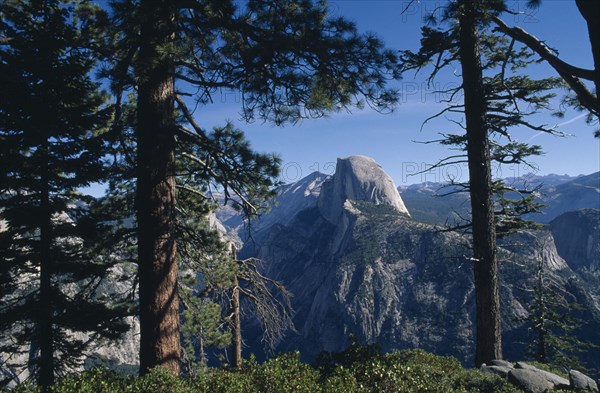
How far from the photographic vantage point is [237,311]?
13.4 m

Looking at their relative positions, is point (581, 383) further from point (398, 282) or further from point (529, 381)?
point (398, 282)

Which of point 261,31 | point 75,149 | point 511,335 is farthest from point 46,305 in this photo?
point 511,335

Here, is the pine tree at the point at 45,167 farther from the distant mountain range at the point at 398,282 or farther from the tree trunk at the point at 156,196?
the distant mountain range at the point at 398,282

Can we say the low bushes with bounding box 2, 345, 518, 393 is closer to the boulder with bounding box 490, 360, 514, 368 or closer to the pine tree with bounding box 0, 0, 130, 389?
the boulder with bounding box 490, 360, 514, 368

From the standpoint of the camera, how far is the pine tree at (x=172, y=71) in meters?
5.15

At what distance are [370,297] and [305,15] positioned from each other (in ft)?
407

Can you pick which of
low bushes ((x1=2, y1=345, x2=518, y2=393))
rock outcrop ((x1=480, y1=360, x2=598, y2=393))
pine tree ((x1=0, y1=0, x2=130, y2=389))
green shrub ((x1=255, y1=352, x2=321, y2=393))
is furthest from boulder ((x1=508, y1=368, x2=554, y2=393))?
pine tree ((x1=0, y1=0, x2=130, y2=389))

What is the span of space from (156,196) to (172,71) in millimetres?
2012

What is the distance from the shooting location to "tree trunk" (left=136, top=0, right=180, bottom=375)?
5121 millimetres

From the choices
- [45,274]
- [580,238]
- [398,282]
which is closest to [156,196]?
[45,274]

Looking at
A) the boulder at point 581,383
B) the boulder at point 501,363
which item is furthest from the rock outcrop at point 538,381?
the boulder at point 501,363

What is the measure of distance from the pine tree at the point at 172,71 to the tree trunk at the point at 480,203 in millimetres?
3662

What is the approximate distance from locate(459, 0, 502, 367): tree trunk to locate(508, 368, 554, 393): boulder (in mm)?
1738

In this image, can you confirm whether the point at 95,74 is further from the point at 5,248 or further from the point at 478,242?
the point at 5,248
